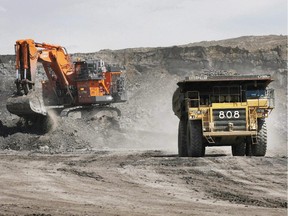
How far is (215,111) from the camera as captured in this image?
17.2 metres

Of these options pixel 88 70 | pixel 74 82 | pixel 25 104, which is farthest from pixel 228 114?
pixel 74 82

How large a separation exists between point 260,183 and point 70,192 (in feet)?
13.2

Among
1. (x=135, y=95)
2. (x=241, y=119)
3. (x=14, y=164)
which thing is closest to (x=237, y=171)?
(x=241, y=119)

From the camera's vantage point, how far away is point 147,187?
12000mm

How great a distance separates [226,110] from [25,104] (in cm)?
1239

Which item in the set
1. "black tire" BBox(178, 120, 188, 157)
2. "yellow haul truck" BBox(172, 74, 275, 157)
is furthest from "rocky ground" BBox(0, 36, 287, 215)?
"black tire" BBox(178, 120, 188, 157)

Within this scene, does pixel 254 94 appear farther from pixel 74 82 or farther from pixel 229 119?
pixel 74 82

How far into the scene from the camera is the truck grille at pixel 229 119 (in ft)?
56.1

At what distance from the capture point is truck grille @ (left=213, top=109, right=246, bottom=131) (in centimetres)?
1709

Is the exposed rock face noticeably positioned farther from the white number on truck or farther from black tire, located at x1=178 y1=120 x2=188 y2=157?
the white number on truck

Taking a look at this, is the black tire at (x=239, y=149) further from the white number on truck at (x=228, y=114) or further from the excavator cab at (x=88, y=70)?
the excavator cab at (x=88, y=70)

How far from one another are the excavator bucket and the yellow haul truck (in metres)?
11.1

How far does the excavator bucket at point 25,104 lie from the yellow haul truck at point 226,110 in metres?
11.1

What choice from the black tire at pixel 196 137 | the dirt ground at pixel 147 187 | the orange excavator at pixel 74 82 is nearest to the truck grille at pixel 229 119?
the black tire at pixel 196 137
